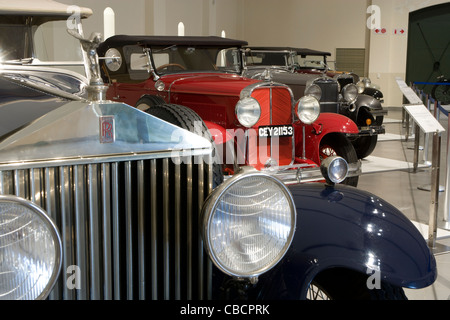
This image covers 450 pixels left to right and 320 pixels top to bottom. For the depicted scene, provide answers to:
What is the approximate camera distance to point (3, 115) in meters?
1.66

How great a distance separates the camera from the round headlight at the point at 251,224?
1.58 m

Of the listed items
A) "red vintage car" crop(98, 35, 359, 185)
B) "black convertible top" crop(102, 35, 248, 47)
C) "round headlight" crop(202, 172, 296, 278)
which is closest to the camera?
"round headlight" crop(202, 172, 296, 278)

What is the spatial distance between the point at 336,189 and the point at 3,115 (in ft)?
4.24

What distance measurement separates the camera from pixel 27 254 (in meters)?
1.36

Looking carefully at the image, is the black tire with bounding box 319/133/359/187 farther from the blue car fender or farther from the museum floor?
the blue car fender

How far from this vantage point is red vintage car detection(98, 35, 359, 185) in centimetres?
470

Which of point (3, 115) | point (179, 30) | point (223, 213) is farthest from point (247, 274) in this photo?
point (179, 30)

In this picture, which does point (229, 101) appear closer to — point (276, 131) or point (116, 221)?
point (276, 131)

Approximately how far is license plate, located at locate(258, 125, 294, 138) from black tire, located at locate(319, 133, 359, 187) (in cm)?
63

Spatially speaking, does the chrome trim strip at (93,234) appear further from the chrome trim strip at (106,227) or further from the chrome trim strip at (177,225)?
the chrome trim strip at (177,225)

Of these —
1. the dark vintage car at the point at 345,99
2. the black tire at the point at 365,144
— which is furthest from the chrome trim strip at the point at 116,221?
the black tire at the point at 365,144

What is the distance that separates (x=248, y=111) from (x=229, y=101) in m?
0.39

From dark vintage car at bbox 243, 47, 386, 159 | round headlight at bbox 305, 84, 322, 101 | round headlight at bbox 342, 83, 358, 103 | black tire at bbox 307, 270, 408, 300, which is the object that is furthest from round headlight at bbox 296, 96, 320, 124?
black tire at bbox 307, 270, 408, 300

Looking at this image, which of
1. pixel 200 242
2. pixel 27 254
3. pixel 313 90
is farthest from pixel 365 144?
pixel 27 254
